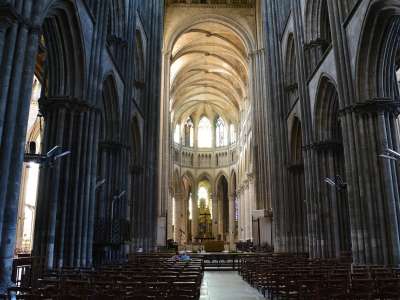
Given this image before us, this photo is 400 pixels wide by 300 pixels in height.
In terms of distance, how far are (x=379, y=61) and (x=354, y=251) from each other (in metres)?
6.69

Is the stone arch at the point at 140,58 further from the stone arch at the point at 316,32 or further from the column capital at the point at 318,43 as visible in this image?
the column capital at the point at 318,43

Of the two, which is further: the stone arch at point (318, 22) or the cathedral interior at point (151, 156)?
the stone arch at point (318, 22)

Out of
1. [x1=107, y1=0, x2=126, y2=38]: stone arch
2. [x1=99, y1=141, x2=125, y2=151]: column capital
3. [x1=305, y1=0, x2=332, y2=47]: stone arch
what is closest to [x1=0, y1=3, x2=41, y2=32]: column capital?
[x1=99, y1=141, x2=125, y2=151]: column capital

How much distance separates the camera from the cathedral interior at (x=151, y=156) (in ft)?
24.2

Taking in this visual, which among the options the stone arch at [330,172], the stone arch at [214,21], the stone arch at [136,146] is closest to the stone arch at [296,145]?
the stone arch at [330,172]

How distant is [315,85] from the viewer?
17.8 m

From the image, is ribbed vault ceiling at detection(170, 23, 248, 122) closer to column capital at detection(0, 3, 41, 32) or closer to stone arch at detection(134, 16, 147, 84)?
stone arch at detection(134, 16, 147, 84)

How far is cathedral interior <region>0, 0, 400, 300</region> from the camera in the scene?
291 inches

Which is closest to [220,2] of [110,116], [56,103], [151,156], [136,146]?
[151,156]

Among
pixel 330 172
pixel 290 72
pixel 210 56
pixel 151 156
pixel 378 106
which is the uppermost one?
pixel 210 56

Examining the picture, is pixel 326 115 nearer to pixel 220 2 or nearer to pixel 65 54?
pixel 65 54

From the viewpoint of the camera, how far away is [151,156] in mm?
25344

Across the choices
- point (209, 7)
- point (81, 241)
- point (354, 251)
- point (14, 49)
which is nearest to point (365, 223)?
point (354, 251)

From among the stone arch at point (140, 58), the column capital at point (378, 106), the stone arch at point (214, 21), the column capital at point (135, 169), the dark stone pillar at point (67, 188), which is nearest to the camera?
the dark stone pillar at point (67, 188)
